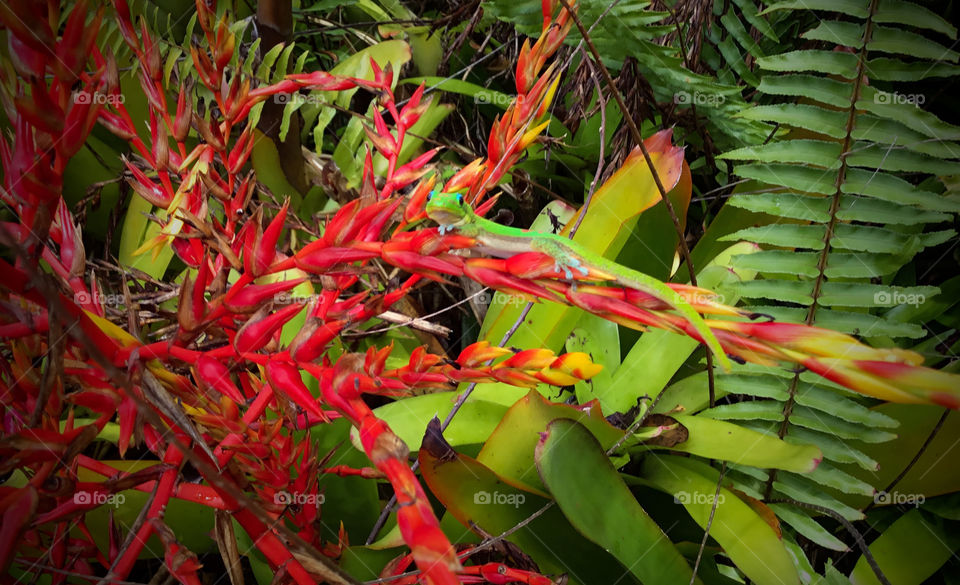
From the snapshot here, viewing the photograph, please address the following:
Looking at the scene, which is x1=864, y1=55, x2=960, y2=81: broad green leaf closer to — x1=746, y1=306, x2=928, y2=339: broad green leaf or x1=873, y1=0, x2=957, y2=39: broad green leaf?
x1=873, y1=0, x2=957, y2=39: broad green leaf

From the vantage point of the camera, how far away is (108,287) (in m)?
0.93

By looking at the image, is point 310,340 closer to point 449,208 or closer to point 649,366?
point 449,208

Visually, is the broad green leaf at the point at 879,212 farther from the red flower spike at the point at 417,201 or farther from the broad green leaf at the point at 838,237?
the red flower spike at the point at 417,201

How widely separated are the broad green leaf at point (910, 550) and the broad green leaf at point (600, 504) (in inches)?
12.5

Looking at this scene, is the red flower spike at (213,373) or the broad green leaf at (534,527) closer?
the red flower spike at (213,373)

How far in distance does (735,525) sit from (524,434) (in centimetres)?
28

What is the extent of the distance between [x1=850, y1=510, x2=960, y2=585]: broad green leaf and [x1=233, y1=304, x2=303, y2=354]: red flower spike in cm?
80

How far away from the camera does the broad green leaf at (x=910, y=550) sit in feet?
2.61

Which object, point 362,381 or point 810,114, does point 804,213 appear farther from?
point 362,381

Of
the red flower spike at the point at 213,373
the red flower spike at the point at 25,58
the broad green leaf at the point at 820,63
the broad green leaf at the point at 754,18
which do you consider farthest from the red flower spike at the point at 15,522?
the broad green leaf at the point at 754,18

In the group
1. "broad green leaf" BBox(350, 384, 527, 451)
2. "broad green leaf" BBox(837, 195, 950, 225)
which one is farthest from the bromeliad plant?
"broad green leaf" BBox(837, 195, 950, 225)

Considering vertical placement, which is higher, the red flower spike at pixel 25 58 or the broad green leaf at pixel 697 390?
the red flower spike at pixel 25 58

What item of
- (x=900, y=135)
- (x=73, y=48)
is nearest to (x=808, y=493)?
(x=900, y=135)

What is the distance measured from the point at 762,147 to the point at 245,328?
0.71 meters
